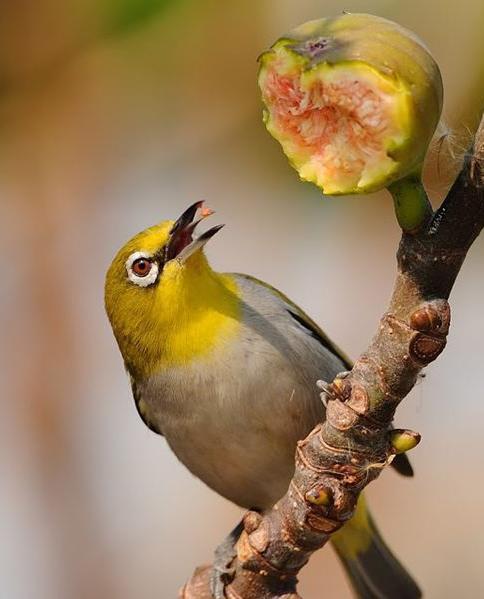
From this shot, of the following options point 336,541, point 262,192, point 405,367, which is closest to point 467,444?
point 336,541

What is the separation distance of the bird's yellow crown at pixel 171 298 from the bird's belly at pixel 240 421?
115 mm

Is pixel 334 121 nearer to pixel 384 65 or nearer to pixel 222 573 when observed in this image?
pixel 384 65

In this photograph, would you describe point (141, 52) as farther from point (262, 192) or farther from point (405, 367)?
point (405, 367)

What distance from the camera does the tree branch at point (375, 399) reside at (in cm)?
206

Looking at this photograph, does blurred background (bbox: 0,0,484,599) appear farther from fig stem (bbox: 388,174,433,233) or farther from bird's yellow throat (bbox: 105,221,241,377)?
fig stem (bbox: 388,174,433,233)

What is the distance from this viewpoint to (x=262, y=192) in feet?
17.0

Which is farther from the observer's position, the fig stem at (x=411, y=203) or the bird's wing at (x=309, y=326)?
the bird's wing at (x=309, y=326)

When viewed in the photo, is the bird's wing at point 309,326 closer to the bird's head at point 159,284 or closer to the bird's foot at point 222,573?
the bird's head at point 159,284

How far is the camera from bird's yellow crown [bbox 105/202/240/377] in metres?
3.94

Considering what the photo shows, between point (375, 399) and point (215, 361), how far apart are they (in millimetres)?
1603

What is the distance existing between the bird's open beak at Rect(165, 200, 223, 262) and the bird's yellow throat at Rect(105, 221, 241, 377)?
32 millimetres

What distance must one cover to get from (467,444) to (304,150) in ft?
12.0

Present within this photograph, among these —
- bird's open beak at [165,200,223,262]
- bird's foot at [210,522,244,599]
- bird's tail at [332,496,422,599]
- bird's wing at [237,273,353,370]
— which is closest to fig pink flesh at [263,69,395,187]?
bird's foot at [210,522,244,599]

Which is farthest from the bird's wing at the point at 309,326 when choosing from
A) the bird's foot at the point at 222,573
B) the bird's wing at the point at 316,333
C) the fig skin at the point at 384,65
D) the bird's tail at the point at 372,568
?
the fig skin at the point at 384,65
